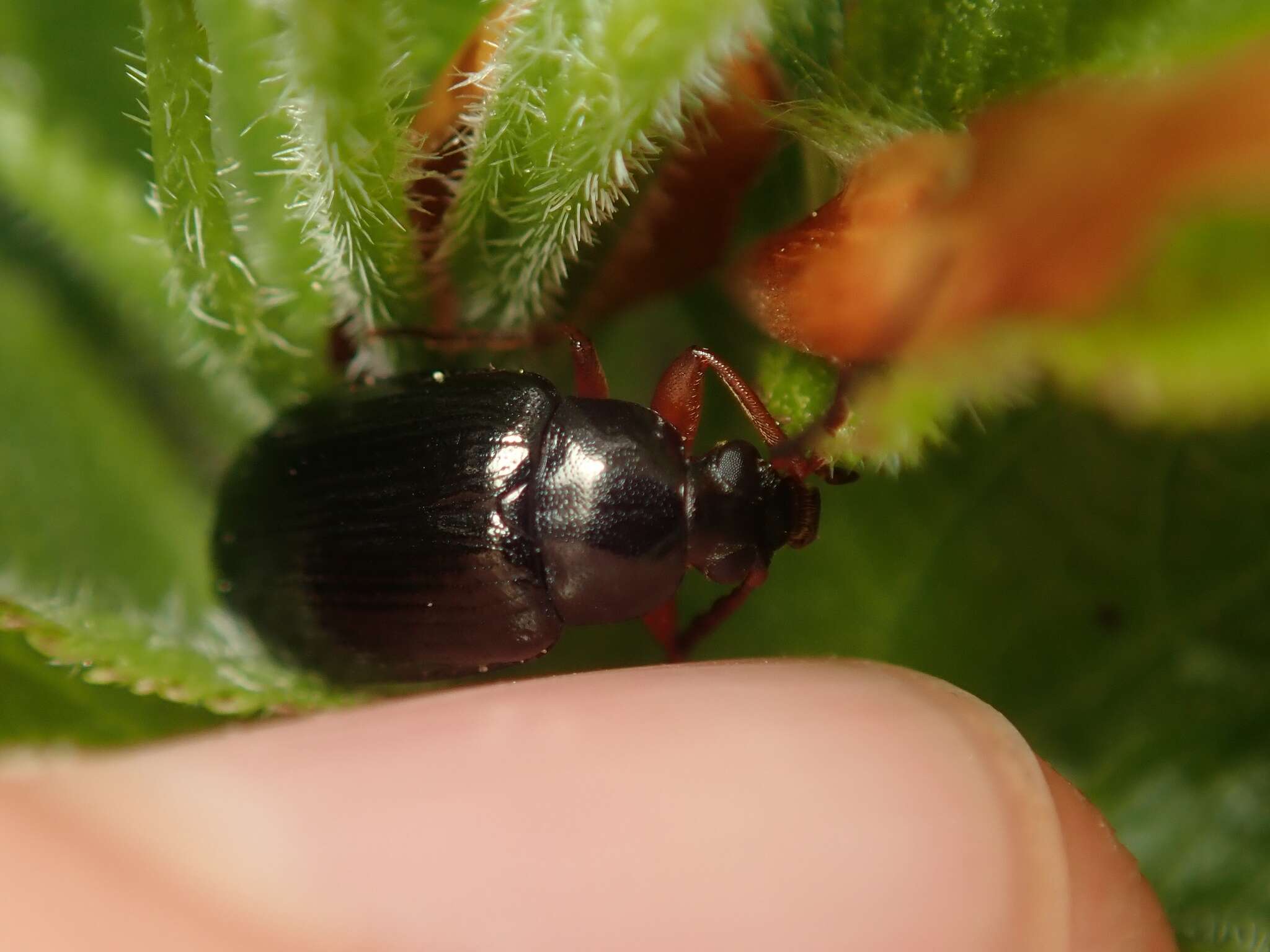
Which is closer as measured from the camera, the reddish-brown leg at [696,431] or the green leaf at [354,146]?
the green leaf at [354,146]

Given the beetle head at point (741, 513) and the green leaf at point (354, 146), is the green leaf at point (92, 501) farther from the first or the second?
the beetle head at point (741, 513)

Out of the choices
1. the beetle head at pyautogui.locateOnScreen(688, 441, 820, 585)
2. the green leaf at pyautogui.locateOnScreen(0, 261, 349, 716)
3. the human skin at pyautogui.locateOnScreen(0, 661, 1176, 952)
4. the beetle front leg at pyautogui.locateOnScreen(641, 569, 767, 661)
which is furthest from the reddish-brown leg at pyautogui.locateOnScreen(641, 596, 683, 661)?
the green leaf at pyautogui.locateOnScreen(0, 261, 349, 716)

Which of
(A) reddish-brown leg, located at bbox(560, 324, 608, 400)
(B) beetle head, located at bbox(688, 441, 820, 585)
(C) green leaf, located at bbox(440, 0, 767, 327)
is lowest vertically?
(B) beetle head, located at bbox(688, 441, 820, 585)

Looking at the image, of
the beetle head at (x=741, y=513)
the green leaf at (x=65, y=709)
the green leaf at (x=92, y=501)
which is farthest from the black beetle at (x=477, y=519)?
the green leaf at (x=65, y=709)

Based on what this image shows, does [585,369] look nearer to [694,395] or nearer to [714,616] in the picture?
[694,395]

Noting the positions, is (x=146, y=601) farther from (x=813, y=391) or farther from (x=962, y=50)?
(x=962, y=50)

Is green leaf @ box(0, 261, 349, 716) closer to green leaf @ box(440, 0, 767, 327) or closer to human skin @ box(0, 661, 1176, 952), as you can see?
human skin @ box(0, 661, 1176, 952)
